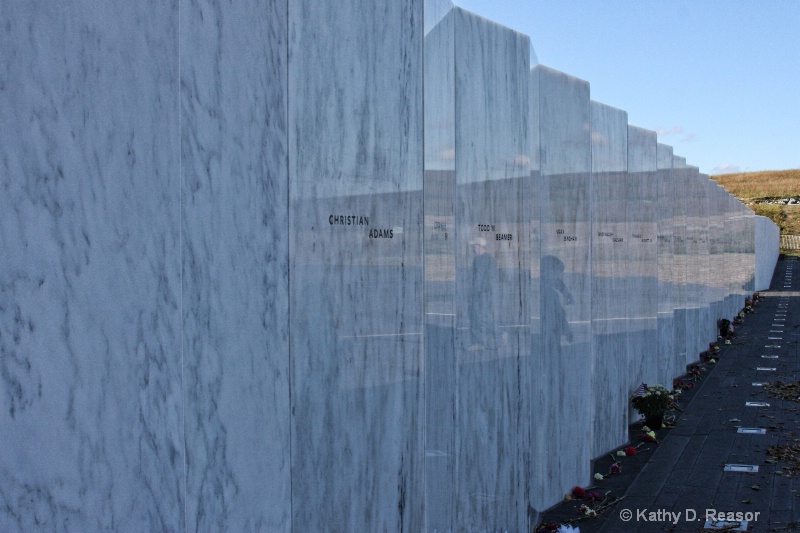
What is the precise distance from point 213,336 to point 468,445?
116 inches

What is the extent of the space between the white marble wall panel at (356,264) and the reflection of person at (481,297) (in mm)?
941

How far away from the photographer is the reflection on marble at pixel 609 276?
9.13 metres

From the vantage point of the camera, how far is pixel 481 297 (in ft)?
19.5

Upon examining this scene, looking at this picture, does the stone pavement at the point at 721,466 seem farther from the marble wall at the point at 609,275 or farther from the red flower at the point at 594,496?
the marble wall at the point at 609,275

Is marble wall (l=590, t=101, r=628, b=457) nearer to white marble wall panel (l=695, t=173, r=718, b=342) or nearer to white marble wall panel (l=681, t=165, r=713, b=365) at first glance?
white marble wall panel (l=681, t=165, r=713, b=365)

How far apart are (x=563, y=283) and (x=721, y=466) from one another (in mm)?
2845

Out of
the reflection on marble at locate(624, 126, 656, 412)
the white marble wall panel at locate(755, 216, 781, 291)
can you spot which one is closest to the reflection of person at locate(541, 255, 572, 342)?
the reflection on marble at locate(624, 126, 656, 412)

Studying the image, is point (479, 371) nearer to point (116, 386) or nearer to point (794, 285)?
point (116, 386)

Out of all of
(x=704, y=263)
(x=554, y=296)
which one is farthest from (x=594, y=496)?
(x=704, y=263)

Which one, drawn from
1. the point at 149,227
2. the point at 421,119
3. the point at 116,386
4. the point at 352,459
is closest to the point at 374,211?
the point at 421,119

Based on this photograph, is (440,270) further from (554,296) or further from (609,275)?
(609,275)

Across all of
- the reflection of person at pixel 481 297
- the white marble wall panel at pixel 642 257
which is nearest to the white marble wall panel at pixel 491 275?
the reflection of person at pixel 481 297

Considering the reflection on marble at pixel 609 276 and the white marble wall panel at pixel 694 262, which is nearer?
the reflection on marble at pixel 609 276

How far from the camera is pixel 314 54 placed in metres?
4.01
